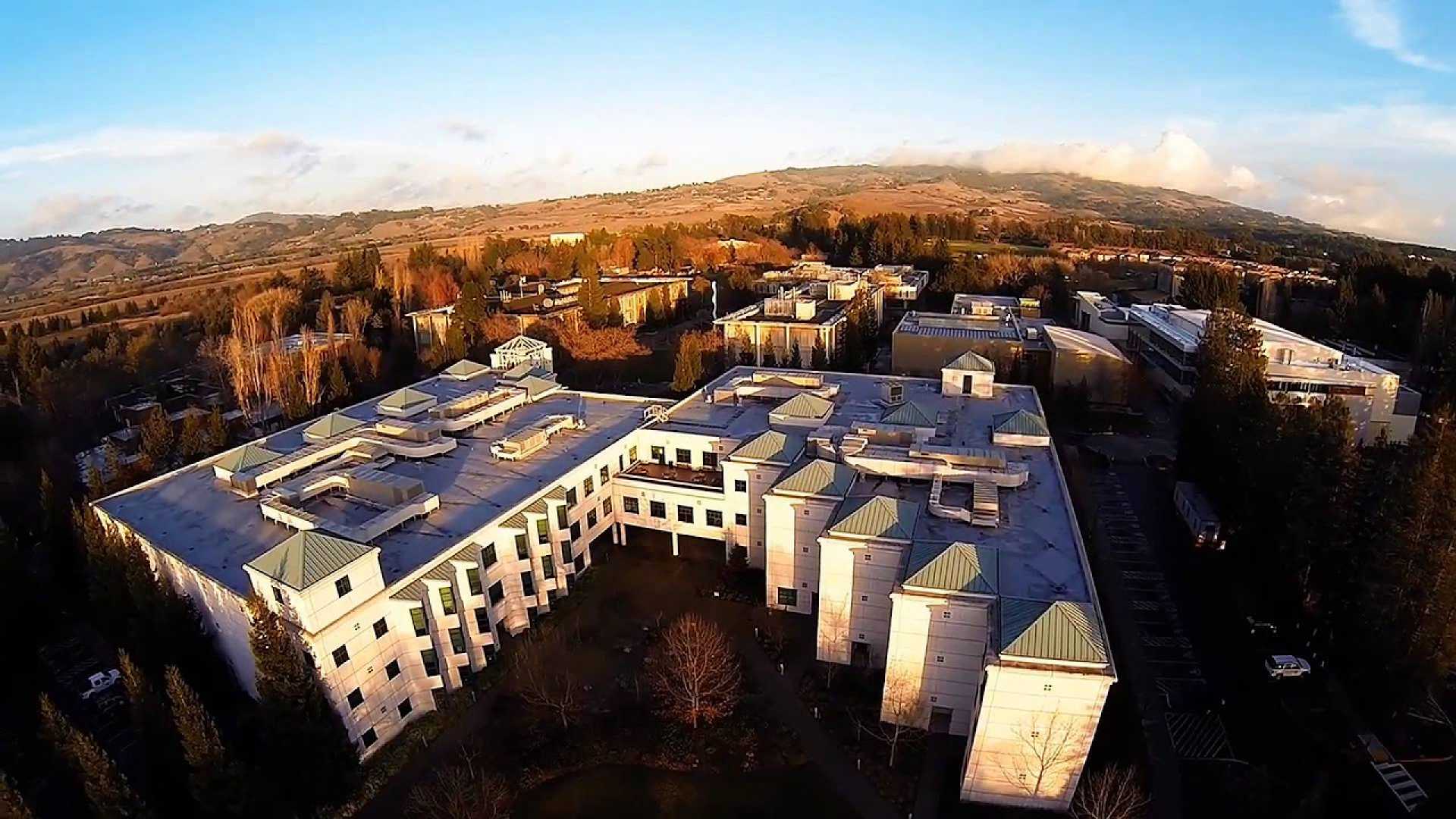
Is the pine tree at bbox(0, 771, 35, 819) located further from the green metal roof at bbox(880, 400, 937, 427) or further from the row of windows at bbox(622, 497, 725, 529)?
the green metal roof at bbox(880, 400, 937, 427)

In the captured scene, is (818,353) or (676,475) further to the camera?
(818,353)

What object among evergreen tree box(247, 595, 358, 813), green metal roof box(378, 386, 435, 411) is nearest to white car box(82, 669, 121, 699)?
evergreen tree box(247, 595, 358, 813)

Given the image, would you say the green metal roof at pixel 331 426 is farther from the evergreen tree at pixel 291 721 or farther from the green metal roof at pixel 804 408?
the green metal roof at pixel 804 408

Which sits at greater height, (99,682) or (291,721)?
(291,721)

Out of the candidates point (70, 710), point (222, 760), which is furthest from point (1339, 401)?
point (70, 710)

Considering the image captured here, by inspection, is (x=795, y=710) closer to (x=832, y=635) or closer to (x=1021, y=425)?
(x=832, y=635)

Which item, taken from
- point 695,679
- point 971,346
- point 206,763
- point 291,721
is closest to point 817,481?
point 695,679
